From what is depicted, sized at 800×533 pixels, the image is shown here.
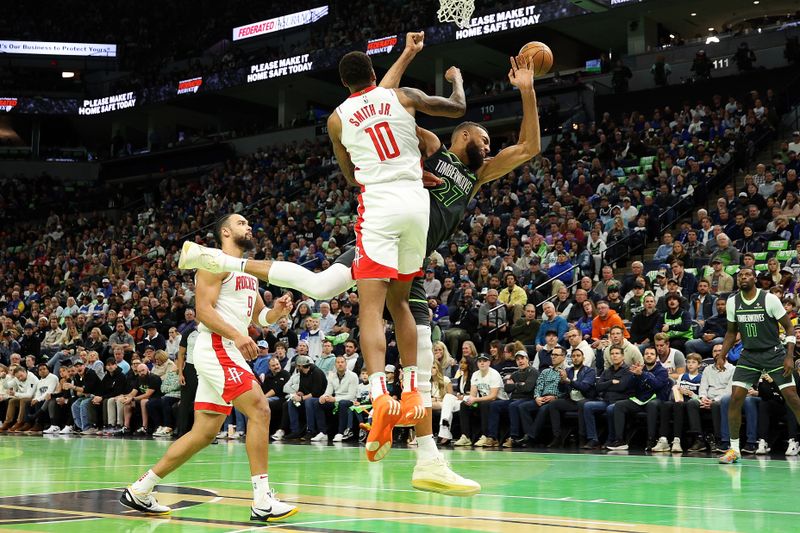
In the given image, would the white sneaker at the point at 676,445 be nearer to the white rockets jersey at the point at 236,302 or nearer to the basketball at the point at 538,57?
the white rockets jersey at the point at 236,302

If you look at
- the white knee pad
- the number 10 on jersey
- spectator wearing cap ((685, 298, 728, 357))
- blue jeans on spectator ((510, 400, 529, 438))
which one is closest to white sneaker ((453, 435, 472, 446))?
blue jeans on spectator ((510, 400, 529, 438))

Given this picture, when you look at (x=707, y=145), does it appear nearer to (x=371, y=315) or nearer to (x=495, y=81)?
(x=495, y=81)

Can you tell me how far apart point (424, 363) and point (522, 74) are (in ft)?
6.51

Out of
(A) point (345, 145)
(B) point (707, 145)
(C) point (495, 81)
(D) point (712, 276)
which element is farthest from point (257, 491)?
(C) point (495, 81)

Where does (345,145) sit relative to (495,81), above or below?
below

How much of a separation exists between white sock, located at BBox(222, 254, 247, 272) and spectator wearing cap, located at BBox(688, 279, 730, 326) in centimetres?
937

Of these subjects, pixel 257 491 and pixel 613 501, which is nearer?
pixel 257 491

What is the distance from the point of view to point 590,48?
3191 centimetres

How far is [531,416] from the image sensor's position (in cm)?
1387

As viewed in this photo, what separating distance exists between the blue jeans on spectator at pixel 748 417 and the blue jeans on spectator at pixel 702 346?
1.29 metres

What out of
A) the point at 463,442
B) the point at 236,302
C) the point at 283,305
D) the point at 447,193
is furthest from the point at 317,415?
the point at 447,193

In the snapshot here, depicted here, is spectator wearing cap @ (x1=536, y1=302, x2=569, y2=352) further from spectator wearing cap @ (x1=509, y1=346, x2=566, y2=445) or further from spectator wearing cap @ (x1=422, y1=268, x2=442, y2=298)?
spectator wearing cap @ (x1=422, y1=268, x2=442, y2=298)

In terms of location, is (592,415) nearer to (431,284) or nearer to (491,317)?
(491,317)

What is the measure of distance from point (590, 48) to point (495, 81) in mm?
3435
